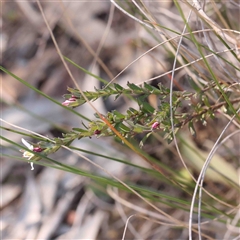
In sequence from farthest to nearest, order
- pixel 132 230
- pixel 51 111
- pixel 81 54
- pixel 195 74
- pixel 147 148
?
pixel 81 54, pixel 51 111, pixel 147 148, pixel 132 230, pixel 195 74

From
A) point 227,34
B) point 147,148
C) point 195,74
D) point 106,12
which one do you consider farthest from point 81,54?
point 227,34

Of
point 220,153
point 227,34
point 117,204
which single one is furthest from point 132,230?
point 227,34

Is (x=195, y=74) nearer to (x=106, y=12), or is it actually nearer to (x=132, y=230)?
(x=132, y=230)

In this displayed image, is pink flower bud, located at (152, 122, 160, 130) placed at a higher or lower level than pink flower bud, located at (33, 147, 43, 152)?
higher

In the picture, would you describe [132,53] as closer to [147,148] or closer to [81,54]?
[81,54]

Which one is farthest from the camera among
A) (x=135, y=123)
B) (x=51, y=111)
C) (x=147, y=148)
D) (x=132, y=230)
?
(x=51, y=111)

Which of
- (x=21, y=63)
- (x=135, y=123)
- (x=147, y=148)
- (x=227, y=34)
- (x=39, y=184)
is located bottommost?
(x=39, y=184)

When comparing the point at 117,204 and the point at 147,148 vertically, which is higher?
the point at 147,148

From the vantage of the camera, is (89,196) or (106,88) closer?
(106,88)

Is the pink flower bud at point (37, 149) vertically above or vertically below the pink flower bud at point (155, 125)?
below
